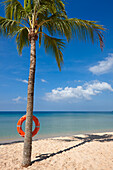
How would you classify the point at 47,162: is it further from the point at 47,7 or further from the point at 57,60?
the point at 47,7

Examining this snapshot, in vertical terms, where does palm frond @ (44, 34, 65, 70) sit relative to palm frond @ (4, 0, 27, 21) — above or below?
below

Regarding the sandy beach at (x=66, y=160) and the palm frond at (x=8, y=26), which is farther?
the palm frond at (x=8, y=26)

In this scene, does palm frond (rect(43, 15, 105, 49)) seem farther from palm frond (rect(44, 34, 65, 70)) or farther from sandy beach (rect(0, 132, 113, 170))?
sandy beach (rect(0, 132, 113, 170))

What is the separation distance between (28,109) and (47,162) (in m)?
1.49

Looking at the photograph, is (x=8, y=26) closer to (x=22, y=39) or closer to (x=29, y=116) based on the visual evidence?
(x=22, y=39)

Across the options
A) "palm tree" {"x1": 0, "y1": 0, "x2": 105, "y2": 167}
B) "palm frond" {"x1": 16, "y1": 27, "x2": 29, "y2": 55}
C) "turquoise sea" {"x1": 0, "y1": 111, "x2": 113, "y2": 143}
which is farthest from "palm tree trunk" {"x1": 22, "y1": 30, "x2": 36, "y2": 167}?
"turquoise sea" {"x1": 0, "y1": 111, "x2": 113, "y2": 143}

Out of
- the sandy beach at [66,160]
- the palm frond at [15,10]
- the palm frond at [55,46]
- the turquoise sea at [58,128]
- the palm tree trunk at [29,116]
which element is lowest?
the turquoise sea at [58,128]

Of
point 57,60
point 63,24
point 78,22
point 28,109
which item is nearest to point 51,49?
point 57,60

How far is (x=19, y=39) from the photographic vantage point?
5.34m

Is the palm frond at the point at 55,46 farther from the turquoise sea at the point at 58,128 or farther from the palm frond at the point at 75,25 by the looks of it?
the turquoise sea at the point at 58,128

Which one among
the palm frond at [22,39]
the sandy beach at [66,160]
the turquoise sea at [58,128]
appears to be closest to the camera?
the sandy beach at [66,160]

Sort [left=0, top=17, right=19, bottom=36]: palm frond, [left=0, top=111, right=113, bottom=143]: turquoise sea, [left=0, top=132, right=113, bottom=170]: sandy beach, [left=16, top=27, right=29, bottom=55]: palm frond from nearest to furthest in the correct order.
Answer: [left=0, top=132, right=113, bottom=170]: sandy beach → [left=0, top=17, right=19, bottom=36]: palm frond → [left=16, top=27, right=29, bottom=55]: palm frond → [left=0, top=111, right=113, bottom=143]: turquoise sea

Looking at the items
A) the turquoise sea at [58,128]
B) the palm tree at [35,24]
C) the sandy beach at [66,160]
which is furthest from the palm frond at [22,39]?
the turquoise sea at [58,128]

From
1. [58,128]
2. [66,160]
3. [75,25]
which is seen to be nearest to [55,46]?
[75,25]
